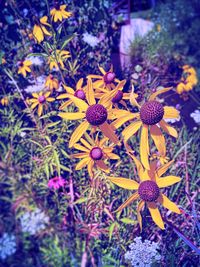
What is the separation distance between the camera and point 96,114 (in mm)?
916

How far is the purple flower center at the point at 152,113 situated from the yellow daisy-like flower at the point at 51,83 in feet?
1.39

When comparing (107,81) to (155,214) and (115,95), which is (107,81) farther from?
(155,214)

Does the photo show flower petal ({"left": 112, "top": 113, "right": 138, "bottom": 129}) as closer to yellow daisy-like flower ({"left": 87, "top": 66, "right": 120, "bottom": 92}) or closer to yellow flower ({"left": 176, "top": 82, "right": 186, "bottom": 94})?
yellow daisy-like flower ({"left": 87, "top": 66, "right": 120, "bottom": 92})

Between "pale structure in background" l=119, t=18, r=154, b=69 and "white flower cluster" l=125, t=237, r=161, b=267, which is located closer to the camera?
"white flower cluster" l=125, t=237, r=161, b=267

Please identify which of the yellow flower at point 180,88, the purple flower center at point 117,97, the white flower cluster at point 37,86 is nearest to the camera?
the purple flower center at point 117,97

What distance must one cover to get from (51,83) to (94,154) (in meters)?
0.36

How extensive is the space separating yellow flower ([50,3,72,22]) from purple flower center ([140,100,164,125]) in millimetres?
492

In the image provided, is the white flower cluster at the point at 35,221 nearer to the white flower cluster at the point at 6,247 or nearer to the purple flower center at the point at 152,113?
the white flower cluster at the point at 6,247

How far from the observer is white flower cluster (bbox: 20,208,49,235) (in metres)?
1.33

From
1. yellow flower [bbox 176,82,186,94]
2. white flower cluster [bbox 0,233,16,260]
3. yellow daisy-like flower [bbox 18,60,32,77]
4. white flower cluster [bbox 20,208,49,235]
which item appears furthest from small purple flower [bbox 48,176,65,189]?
yellow flower [bbox 176,82,186,94]

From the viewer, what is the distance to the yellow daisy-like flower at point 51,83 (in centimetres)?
123

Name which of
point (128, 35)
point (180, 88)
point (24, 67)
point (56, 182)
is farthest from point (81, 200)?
point (128, 35)

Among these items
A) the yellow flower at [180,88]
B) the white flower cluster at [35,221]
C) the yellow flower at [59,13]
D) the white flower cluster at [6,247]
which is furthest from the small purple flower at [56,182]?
the yellow flower at [180,88]

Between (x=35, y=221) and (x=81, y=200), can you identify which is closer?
(x=81, y=200)
